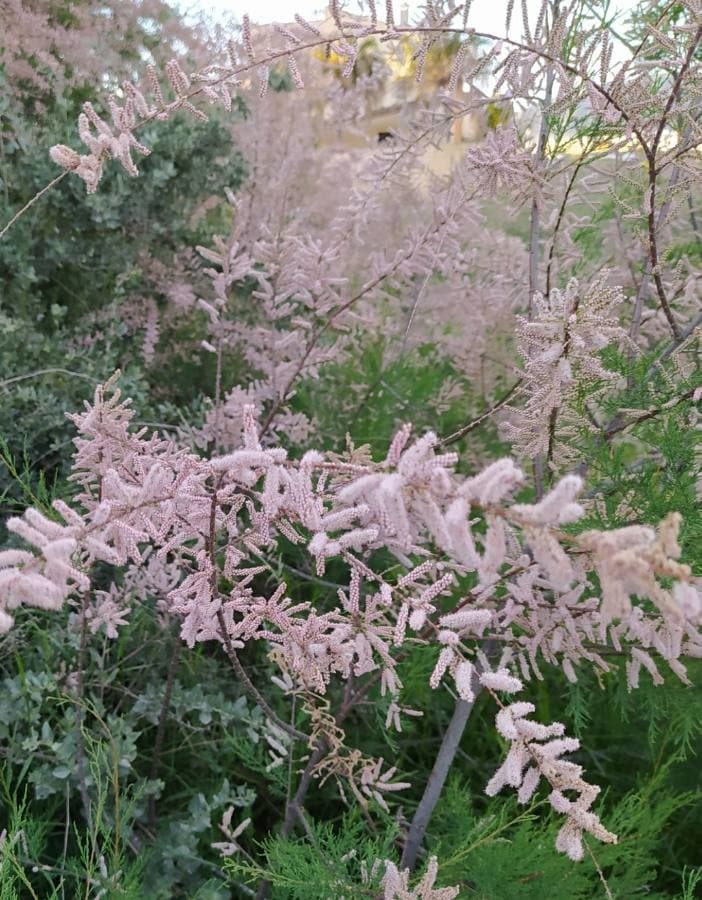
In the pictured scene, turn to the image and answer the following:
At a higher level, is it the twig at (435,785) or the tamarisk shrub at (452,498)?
the tamarisk shrub at (452,498)

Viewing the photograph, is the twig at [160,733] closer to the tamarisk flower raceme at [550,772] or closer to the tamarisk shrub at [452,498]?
the tamarisk shrub at [452,498]

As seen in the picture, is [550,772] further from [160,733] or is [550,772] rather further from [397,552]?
[160,733]

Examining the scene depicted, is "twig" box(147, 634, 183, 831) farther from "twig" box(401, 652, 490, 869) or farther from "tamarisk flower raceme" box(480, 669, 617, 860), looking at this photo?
"tamarisk flower raceme" box(480, 669, 617, 860)

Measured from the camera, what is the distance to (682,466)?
1046 mm

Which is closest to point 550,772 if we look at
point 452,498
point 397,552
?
point 452,498

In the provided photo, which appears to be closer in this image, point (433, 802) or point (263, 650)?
point (433, 802)

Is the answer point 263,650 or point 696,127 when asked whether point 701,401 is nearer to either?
point 696,127

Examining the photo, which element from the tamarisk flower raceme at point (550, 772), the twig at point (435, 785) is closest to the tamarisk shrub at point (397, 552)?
the tamarisk flower raceme at point (550, 772)

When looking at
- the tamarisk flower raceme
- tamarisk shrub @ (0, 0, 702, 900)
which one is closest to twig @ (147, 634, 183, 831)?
tamarisk shrub @ (0, 0, 702, 900)

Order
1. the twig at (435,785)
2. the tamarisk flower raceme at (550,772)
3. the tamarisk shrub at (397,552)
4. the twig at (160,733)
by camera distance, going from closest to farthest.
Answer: the tamarisk shrub at (397,552) → the tamarisk flower raceme at (550,772) → the twig at (435,785) → the twig at (160,733)

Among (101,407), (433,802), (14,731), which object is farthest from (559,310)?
(14,731)

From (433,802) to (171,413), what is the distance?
46.4 inches

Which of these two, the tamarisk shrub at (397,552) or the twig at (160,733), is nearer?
the tamarisk shrub at (397,552)

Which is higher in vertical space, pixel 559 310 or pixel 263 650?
pixel 559 310
